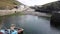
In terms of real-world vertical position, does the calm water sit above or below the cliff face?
below

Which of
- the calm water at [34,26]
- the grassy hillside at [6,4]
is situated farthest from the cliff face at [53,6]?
the calm water at [34,26]

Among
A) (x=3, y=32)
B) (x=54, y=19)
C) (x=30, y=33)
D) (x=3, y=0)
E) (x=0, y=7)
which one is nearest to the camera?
(x=3, y=32)

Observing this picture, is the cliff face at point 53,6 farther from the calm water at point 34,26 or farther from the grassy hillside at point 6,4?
the calm water at point 34,26

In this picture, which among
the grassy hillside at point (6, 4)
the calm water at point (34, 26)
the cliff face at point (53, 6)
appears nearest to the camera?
the calm water at point (34, 26)

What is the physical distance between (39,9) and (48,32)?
31.1 metres

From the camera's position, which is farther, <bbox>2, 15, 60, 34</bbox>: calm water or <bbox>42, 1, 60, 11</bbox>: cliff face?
<bbox>42, 1, 60, 11</bbox>: cliff face

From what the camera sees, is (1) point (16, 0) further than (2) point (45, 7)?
Yes

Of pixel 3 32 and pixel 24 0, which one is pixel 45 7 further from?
pixel 3 32

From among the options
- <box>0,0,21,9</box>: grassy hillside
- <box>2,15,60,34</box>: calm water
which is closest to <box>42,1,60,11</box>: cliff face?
<box>0,0,21,9</box>: grassy hillside

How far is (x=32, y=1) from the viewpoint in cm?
8112

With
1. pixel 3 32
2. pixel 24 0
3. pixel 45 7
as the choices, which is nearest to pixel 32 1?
pixel 24 0

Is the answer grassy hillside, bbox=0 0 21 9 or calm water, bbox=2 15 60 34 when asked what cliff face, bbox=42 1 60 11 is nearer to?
grassy hillside, bbox=0 0 21 9

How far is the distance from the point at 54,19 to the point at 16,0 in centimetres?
3958

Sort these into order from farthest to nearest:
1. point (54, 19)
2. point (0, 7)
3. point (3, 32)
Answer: point (0, 7), point (54, 19), point (3, 32)
